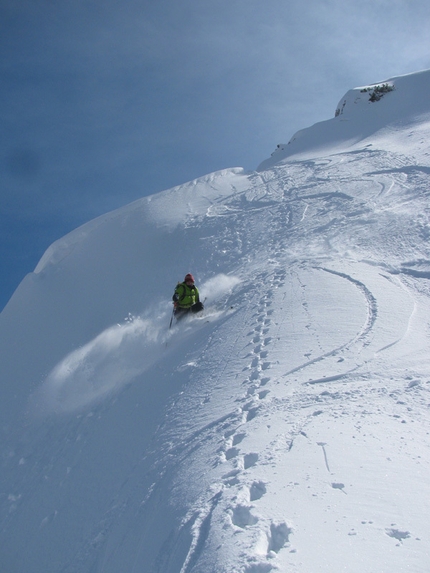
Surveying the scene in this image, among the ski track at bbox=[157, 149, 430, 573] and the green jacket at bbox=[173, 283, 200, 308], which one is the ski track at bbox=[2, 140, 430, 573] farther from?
the green jacket at bbox=[173, 283, 200, 308]

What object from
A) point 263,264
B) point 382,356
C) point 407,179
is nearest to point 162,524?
point 382,356

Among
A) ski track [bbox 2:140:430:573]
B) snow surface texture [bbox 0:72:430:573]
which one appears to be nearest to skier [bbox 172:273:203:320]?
snow surface texture [bbox 0:72:430:573]

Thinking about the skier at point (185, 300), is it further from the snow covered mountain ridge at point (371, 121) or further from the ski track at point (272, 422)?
the snow covered mountain ridge at point (371, 121)

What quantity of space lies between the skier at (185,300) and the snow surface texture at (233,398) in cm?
53

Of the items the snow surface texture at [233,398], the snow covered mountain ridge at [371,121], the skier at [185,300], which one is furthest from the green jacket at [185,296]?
the snow covered mountain ridge at [371,121]

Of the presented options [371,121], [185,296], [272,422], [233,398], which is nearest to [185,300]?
[185,296]

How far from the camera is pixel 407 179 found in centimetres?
1689

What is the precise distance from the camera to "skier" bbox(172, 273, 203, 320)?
37.2ft

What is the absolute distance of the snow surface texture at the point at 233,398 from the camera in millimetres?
3613

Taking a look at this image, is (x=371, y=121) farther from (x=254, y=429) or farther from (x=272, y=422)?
(x=254, y=429)

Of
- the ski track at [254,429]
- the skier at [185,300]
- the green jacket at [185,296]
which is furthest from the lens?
the green jacket at [185,296]

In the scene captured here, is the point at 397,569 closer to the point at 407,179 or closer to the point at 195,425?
the point at 195,425

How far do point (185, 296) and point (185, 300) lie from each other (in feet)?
0.34

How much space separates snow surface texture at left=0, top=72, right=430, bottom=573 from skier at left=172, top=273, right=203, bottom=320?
1.74ft
